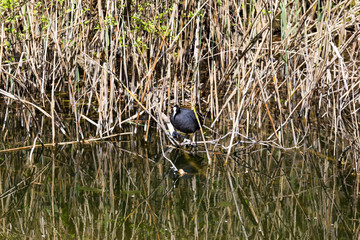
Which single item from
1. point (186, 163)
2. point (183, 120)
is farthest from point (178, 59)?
point (186, 163)

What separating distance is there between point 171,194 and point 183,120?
1.38 m

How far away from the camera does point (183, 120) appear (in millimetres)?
4781

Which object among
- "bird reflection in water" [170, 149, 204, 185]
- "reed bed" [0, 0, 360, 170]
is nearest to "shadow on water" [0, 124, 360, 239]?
"bird reflection in water" [170, 149, 204, 185]

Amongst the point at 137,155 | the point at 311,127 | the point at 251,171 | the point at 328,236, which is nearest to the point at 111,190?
the point at 137,155

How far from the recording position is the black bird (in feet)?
15.7

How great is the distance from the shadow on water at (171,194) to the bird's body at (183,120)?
1.06ft

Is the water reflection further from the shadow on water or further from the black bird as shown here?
the black bird

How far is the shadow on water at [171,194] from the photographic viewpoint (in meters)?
2.92

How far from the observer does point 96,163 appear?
4.15m

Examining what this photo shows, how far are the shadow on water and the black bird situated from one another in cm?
32

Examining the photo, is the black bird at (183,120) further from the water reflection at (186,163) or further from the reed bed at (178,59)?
the water reflection at (186,163)

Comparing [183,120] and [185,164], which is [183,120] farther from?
[185,164]

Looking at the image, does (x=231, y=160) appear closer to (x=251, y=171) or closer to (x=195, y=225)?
(x=251, y=171)

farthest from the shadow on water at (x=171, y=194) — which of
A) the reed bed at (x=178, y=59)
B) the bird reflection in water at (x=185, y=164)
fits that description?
the reed bed at (x=178, y=59)
